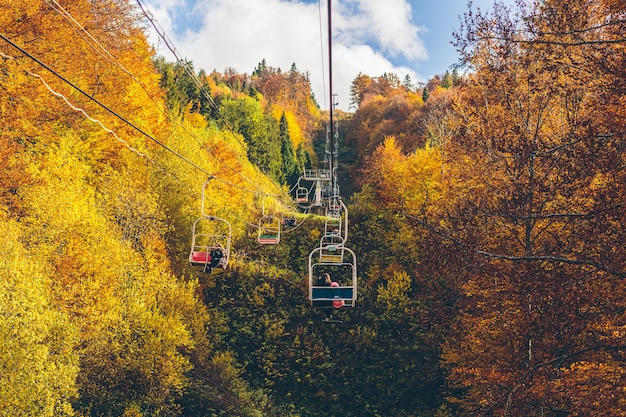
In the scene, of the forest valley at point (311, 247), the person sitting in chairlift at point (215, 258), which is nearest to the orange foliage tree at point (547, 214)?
the forest valley at point (311, 247)

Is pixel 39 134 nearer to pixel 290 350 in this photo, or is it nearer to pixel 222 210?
pixel 222 210

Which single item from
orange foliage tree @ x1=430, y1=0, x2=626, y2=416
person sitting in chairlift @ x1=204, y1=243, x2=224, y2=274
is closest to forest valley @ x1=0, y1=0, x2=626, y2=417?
orange foliage tree @ x1=430, y1=0, x2=626, y2=416

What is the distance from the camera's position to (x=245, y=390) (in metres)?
24.9

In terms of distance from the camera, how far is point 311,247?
38.4m

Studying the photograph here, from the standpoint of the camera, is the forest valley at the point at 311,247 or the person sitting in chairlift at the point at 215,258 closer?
the forest valley at the point at 311,247

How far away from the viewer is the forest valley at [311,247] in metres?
11.4

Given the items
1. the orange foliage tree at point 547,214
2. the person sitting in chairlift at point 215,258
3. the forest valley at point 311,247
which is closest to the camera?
the orange foliage tree at point 547,214

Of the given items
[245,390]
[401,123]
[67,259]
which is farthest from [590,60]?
[401,123]

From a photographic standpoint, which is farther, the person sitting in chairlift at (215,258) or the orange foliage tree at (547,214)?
the person sitting in chairlift at (215,258)

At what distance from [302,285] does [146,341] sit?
13839mm

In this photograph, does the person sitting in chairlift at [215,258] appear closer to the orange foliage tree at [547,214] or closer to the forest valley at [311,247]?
the forest valley at [311,247]

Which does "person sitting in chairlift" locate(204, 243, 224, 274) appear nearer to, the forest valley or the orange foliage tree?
the forest valley

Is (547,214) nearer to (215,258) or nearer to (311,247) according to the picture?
(215,258)

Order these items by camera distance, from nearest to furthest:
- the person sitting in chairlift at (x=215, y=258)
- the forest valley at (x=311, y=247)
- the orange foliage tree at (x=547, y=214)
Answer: the orange foliage tree at (x=547, y=214) < the forest valley at (x=311, y=247) < the person sitting in chairlift at (x=215, y=258)
